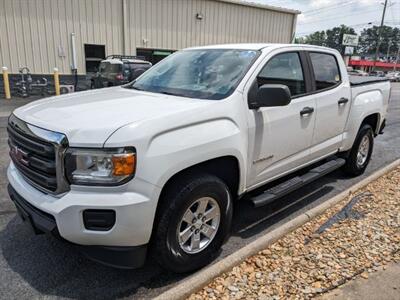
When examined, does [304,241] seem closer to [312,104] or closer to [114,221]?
[312,104]

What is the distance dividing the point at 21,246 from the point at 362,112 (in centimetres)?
454

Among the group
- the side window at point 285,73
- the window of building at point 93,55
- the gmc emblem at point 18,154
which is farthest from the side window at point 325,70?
the window of building at point 93,55

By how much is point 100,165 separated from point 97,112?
0.53 m

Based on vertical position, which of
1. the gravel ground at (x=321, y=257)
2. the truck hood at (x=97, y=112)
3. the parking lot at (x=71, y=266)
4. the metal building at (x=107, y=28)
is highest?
the metal building at (x=107, y=28)

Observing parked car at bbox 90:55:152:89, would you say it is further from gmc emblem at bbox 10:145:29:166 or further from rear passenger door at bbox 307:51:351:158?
gmc emblem at bbox 10:145:29:166

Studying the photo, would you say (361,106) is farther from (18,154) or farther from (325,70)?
(18,154)

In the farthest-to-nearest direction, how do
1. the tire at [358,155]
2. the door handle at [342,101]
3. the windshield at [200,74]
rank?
the tire at [358,155] → the door handle at [342,101] → the windshield at [200,74]

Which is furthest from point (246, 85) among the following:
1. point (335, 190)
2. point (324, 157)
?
point (335, 190)

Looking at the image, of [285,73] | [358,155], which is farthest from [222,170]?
[358,155]

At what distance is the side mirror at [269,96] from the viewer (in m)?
3.05

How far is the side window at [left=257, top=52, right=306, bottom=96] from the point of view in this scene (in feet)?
11.6

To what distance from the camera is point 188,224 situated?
282 centimetres

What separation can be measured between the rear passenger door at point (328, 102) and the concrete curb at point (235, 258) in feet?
2.40

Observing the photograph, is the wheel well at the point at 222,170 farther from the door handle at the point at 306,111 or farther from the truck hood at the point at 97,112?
the door handle at the point at 306,111
